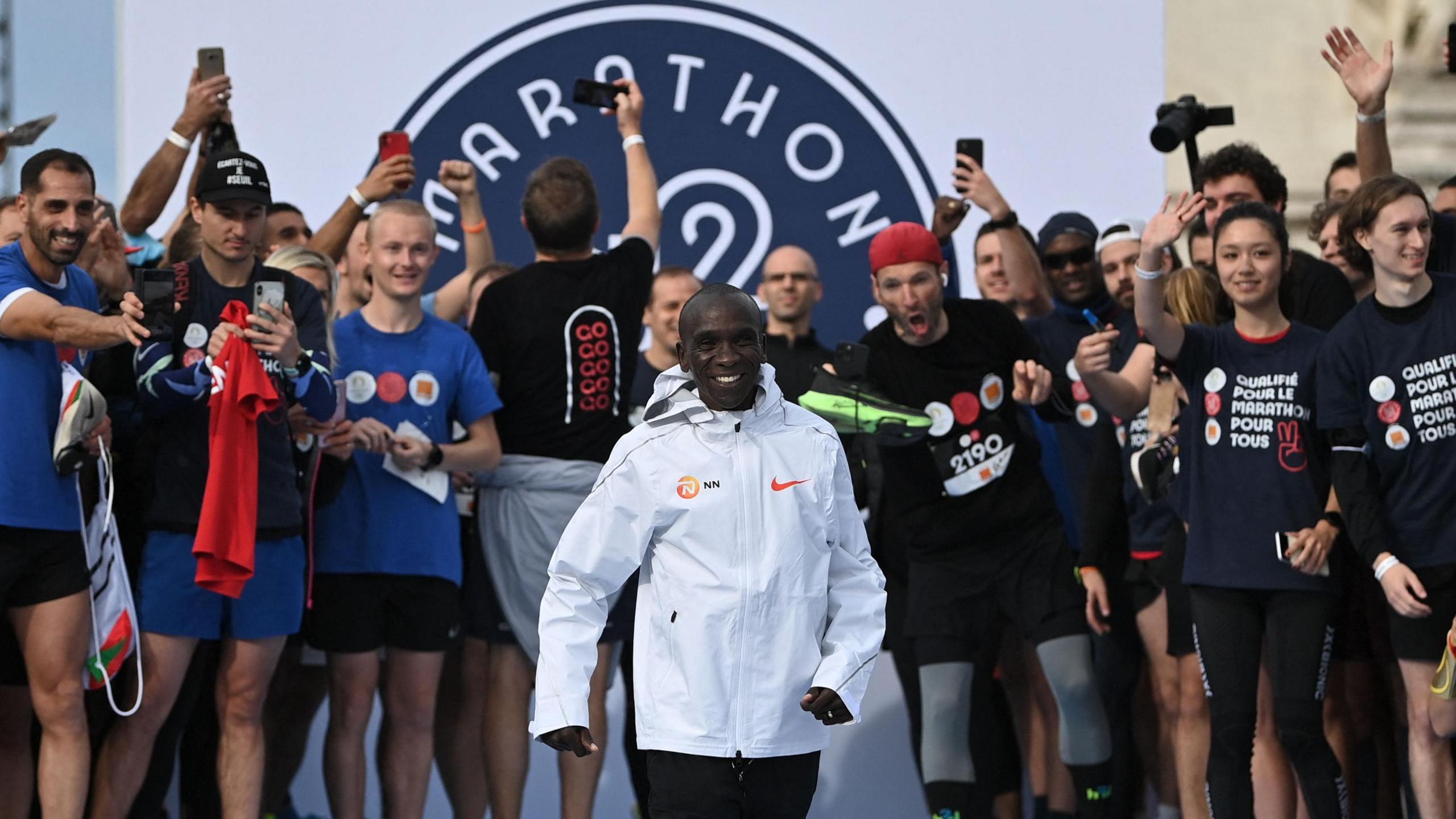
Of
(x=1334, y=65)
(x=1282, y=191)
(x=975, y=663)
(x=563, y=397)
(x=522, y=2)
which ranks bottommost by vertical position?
(x=975, y=663)

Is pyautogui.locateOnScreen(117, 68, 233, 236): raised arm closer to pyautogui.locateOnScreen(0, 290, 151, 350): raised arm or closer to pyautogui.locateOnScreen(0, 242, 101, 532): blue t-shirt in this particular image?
pyautogui.locateOnScreen(0, 242, 101, 532): blue t-shirt

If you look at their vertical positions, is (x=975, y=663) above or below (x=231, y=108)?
below

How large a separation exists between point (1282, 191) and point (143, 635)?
3.66 meters

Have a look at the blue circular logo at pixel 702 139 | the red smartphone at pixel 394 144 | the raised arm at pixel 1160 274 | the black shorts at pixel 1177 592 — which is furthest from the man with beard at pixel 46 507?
the black shorts at pixel 1177 592

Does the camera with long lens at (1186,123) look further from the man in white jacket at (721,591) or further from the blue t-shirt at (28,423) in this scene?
the blue t-shirt at (28,423)

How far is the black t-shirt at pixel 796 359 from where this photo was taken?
6.09 meters

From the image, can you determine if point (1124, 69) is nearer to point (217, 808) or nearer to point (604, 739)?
point (604, 739)

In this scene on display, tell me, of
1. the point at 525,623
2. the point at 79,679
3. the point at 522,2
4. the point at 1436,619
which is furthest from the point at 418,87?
the point at 1436,619

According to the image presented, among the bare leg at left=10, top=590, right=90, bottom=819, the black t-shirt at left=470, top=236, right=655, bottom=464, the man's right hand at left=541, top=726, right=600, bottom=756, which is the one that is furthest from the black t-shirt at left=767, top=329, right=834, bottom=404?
the man's right hand at left=541, top=726, right=600, bottom=756

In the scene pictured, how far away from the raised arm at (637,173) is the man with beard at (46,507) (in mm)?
1725

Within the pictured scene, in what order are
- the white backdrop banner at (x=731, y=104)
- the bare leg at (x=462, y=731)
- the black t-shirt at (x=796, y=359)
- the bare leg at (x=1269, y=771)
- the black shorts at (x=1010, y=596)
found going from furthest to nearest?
the white backdrop banner at (x=731, y=104)
the black t-shirt at (x=796, y=359)
the bare leg at (x=462, y=731)
the black shorts at (x=1010, y=596)
the bare leg at (x=1269, y=771)

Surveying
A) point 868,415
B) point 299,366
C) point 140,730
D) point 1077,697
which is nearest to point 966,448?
point 868,415

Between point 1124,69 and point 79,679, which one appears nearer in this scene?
point 79,679

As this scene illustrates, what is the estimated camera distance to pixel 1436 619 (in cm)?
467
